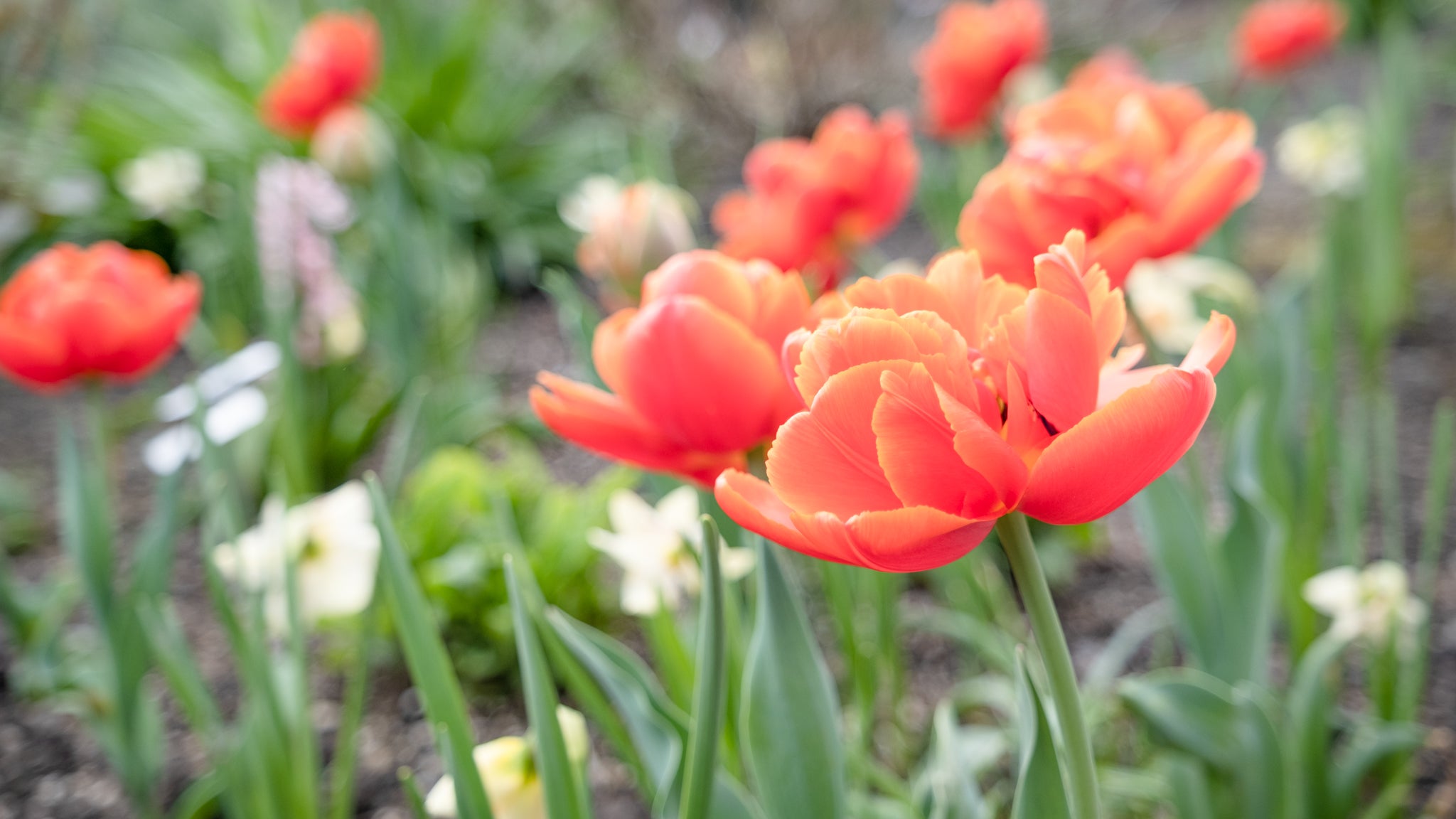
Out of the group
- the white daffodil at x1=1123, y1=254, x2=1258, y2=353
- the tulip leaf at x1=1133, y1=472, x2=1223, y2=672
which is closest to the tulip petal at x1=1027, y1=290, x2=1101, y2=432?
the tulip leaf at x1=1133, y1=472, x2=1223, y2=672

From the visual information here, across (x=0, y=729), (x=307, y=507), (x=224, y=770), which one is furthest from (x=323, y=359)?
(x=224, y=770)

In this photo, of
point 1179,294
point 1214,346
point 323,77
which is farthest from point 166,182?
point 1214,346

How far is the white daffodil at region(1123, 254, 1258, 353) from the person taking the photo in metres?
1.24

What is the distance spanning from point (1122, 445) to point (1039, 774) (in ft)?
0.60

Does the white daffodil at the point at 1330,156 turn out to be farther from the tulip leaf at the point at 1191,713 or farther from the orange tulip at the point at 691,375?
the orange tulip at the point at 691,375

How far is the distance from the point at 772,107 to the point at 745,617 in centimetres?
335

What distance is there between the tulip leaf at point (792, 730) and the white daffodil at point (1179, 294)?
2.56 feet

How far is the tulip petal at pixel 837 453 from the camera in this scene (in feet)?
1.14

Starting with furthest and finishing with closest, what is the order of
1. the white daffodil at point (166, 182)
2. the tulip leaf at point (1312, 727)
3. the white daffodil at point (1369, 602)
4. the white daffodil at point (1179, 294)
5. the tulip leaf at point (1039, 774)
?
the white daffodil at point (166, 182), the white daffodil at point (1179, 294), the white daffodil at point (1369, 602), the tulip leaf at point (1312, 727), the tulip leaf at point (1039, 774)

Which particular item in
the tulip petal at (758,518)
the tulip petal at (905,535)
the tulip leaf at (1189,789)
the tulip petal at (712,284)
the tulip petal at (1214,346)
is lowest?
the tulip leaf at (1189,789)

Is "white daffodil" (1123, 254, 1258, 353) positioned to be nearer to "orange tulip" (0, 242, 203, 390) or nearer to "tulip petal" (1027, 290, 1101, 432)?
"tulip petal" (1027, 290, 1101, 432)

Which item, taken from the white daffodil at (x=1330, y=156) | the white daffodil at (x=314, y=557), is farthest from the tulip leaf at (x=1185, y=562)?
the white daffodil at (x=1330, y=156)

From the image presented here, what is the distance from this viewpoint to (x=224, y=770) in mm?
875

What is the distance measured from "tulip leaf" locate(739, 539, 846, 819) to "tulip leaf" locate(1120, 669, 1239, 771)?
30cm
